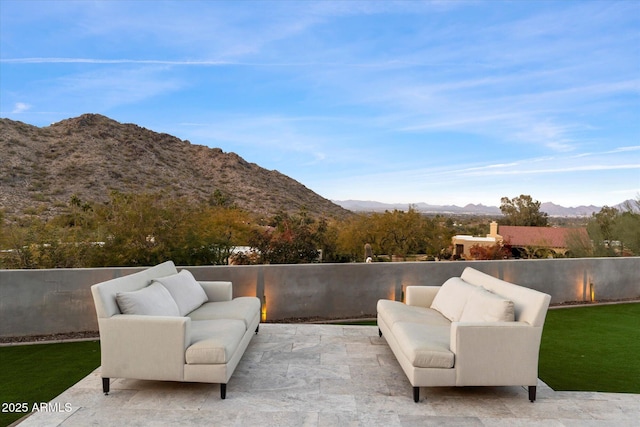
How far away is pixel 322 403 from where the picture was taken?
3.39 meters

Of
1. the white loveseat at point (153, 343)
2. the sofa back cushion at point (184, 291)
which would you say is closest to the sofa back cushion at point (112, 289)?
the white loveseat at point (153, 343)

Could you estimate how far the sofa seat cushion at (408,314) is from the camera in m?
4.35

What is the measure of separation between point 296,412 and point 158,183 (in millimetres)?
25759

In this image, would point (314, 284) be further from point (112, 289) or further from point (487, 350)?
point (487, 350)

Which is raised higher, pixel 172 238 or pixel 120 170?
pixel 120 170

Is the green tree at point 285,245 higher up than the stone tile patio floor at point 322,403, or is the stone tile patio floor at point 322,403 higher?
the green tree at point 285,245

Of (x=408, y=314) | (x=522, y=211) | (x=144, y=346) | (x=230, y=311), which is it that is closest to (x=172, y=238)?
(x=230, y=311)

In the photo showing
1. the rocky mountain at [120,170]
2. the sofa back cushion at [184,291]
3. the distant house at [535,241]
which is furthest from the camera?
the rocky mountain at [120,170]

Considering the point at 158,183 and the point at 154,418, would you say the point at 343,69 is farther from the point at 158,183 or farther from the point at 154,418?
the point at 158,183

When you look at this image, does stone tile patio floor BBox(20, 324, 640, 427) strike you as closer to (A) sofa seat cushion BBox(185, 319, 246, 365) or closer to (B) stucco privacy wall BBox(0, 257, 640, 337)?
(A) sofa seat cushion BBox(185, 319, 246, 365)

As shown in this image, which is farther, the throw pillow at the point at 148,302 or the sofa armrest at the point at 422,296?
the sofa armrest at the point at 422,296

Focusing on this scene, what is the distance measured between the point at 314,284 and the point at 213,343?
3.35 meters

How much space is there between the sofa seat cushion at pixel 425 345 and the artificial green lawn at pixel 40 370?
2.92m

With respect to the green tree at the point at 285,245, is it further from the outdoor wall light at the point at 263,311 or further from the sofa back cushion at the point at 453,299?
the sofa back cushion at the point at 453,299
